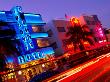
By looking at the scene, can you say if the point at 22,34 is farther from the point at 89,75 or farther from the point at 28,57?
the point at 89,75

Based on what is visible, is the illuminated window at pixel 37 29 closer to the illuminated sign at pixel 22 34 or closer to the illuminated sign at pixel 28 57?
the illuminated sign at pixel 22 34

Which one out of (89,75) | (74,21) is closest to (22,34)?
(74,21)

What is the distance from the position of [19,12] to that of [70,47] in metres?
15.6

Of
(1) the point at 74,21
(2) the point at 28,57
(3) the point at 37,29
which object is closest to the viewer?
(2) the point at 28,57

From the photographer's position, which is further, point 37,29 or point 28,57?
point 37,29

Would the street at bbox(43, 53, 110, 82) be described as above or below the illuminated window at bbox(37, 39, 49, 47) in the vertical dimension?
below

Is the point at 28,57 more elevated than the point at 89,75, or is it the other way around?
the point at 28,57

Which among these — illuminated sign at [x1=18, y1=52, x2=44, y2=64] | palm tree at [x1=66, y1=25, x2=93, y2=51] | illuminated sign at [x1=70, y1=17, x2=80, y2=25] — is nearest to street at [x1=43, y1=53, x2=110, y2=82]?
illuminated sign at [x1=18, y1=52, x2=44, y2=64]

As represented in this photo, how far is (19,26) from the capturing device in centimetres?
4341

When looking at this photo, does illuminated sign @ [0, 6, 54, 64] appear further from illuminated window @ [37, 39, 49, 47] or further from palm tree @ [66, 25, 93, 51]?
palm tree @ [66, 25, 93, 51]

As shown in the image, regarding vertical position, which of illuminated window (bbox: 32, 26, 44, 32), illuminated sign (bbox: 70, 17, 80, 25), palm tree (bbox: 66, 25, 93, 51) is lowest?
palm tree (bbox: 66, 25, 93, 51)

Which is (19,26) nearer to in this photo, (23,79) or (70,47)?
(70,47)

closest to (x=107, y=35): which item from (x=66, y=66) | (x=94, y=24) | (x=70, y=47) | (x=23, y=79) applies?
(x=94, y=24)

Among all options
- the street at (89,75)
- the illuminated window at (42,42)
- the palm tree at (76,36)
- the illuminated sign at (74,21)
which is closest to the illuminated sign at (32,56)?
the illuminated window at (42,42)
